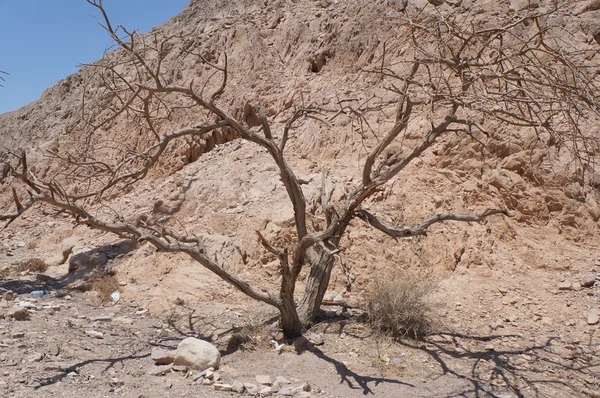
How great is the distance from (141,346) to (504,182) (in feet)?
17.5

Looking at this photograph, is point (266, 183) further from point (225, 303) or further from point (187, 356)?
point (187, 356)

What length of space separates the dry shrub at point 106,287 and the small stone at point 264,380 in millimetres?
2969

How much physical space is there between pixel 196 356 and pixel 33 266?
4.65 metres

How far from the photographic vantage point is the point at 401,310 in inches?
211

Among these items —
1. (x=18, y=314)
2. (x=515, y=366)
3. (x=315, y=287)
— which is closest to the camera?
(x=515, y=366)

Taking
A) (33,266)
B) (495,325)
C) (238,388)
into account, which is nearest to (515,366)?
(495,325)

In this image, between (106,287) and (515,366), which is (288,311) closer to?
(515,366)

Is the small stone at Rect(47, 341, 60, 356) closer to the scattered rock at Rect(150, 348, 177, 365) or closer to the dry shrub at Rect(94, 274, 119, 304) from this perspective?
the scattered rock at Rect(150, 348, 177, 365)

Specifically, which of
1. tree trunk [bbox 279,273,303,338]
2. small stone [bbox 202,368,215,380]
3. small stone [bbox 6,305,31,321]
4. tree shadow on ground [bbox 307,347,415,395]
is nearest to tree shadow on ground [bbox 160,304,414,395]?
tree shadow on ground [bbox 307,347,415,395]

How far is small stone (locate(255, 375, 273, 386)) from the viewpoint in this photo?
433 centimetres

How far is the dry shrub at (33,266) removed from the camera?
7.88m

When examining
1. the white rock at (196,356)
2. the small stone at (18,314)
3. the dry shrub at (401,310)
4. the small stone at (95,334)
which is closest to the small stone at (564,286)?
the dry shrub at (401,310)

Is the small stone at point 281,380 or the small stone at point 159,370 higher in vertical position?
the small stone at point 281,380

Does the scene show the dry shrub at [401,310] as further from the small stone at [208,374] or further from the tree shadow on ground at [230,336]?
the small stone at [208,374]
